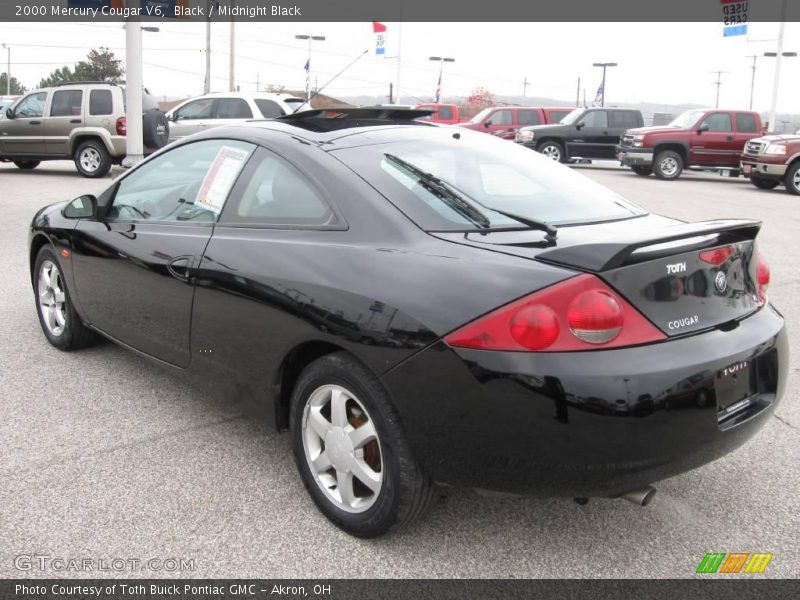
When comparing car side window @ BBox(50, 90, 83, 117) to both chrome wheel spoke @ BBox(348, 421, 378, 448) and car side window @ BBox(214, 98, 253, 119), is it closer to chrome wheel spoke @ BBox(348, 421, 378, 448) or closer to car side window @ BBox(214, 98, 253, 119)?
car side window @ BBox(214, 98, 253, 119)

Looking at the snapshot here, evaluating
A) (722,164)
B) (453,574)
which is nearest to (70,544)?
(453,574)

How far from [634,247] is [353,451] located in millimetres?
1202

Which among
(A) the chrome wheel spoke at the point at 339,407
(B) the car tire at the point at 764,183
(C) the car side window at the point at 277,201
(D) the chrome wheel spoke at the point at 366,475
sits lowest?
(D) the chrome wheel spoke at the point at 366,475

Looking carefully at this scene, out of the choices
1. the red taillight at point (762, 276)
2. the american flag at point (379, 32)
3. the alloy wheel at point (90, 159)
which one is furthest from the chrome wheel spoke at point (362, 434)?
the american flag at point (379, 32)

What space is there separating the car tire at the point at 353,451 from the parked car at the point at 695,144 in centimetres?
2000

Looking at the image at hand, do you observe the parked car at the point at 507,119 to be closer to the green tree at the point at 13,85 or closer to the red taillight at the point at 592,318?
Result: the red taillight at the point at 592,318

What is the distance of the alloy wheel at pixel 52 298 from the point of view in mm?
4758

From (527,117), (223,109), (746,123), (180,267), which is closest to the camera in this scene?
(180,267)

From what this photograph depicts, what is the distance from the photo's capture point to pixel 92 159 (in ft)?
53.7

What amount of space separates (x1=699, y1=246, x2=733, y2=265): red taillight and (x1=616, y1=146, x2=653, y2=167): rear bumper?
64.3 ft

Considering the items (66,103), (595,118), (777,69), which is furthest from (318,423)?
(777,69)

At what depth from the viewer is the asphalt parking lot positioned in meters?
2.65

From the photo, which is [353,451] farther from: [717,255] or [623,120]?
[623,120]

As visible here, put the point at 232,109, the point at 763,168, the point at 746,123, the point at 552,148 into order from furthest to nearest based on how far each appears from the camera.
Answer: the point at 552,148
the point at 746,123
the point at 763,168
the point at 232,109
